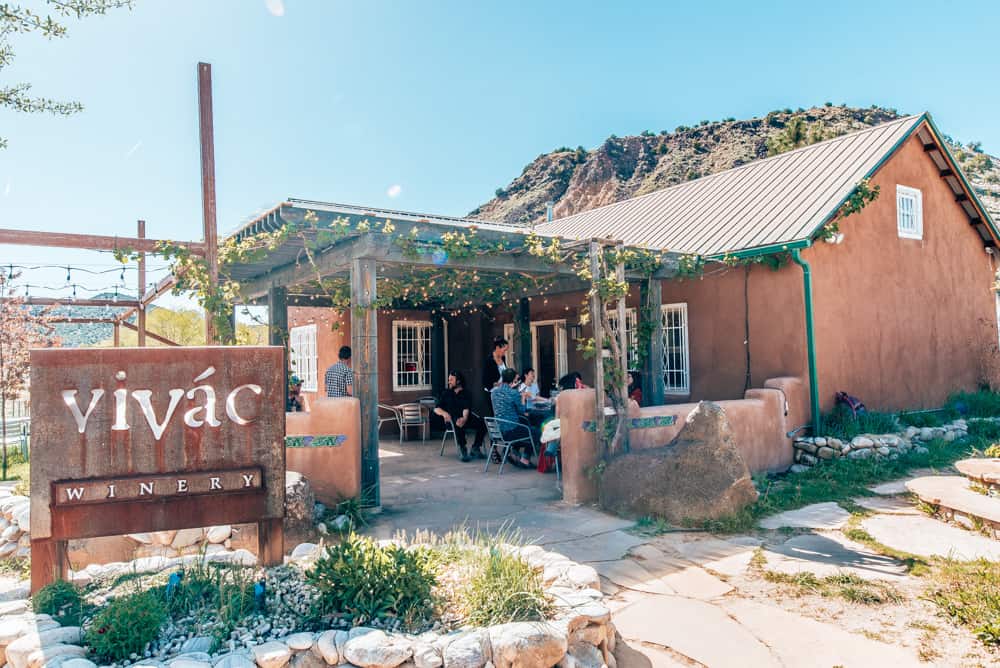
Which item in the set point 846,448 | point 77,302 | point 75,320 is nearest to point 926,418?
point 846,448

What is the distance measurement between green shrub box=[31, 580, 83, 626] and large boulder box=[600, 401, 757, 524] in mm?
4283

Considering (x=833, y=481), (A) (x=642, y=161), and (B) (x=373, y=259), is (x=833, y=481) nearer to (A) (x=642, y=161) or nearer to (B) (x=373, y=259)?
(B) (x=373, y=259)

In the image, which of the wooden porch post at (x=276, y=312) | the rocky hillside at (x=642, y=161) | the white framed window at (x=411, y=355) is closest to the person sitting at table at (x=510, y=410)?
the wooden porch post at (x=276, y=312)

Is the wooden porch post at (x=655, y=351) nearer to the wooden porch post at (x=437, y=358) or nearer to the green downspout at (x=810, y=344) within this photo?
the green downspout at (x=810, y=344)

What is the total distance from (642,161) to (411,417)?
39084mm

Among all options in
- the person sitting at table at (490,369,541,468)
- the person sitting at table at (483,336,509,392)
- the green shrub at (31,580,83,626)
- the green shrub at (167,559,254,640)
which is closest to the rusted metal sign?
the green shrub at (31,580,83,626)

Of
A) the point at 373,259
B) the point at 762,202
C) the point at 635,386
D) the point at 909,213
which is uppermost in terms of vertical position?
the point at 762,202

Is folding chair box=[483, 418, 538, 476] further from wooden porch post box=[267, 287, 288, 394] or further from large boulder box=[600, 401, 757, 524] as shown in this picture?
wooden porch post box=[267, 287, 288, 394]

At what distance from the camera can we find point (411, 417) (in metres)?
11.5

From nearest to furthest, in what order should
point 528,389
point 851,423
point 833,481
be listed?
point 833,481 → point 851,423 → point 528,389

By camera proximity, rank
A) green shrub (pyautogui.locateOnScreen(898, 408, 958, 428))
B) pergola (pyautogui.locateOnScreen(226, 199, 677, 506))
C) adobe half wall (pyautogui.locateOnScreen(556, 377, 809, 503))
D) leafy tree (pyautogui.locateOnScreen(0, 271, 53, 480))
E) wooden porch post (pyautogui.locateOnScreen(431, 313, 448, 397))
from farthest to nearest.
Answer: wooden porch post (pyautogui.locateOnScreen(431, 313, 448, 397)) < leafy tree (pyautogui.locateOnScreen(0, 271, 53, 480)) < green shrub (pyautogui.locateOnScreen(898, 408, 958, 428)) < adobe half wall (pyautogui.locateOnScreen(556, 377, 809, 503)) < pergola (pyautogui.locateOnScreen(226, 199, 677, 506))

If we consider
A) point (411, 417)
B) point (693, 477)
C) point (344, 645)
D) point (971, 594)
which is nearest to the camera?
point (344, 645)

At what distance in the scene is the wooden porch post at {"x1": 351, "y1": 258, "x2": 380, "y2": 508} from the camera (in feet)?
20.2

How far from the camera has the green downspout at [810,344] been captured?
8305mm
